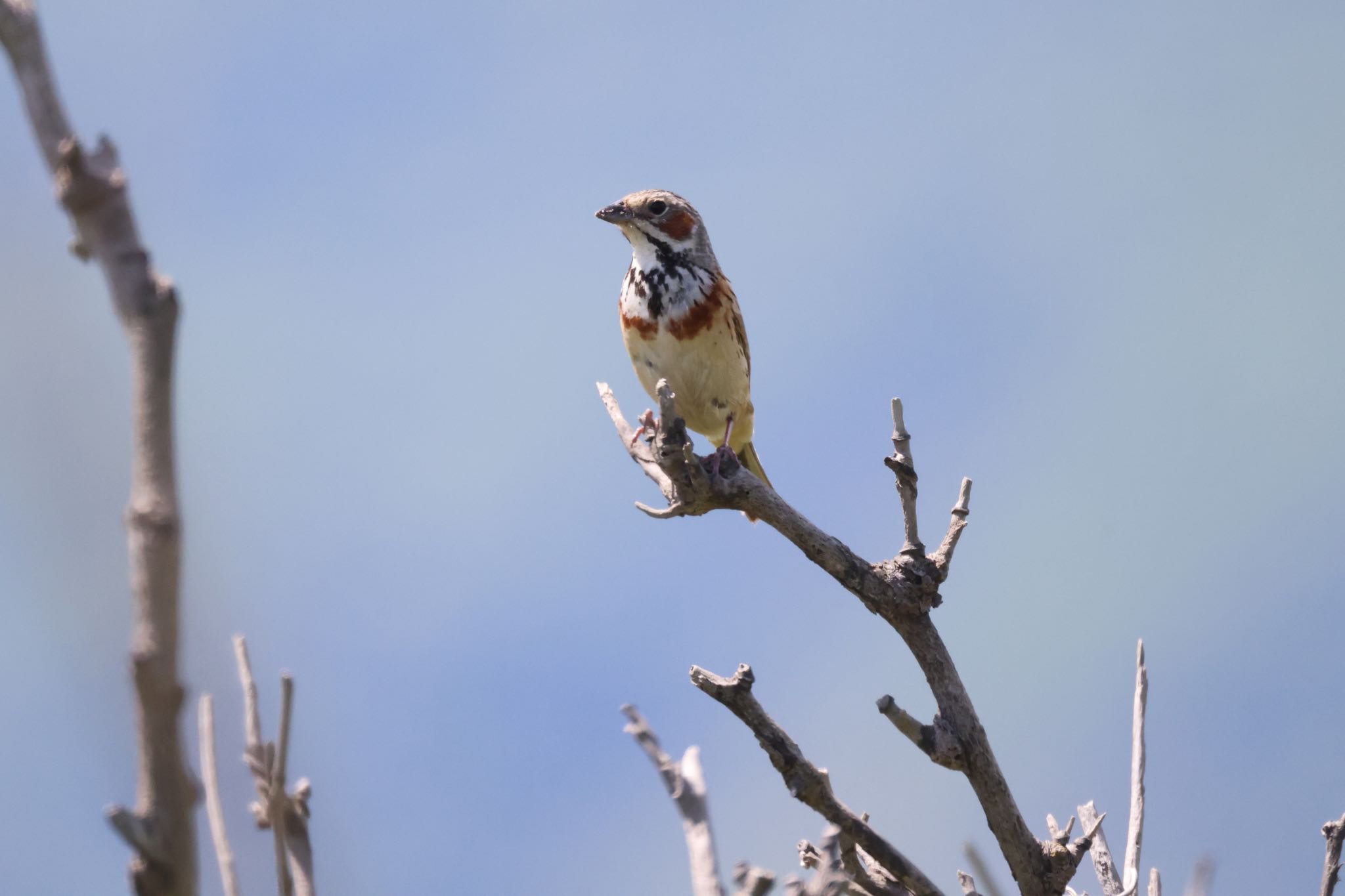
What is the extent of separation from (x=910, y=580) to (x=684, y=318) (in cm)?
219

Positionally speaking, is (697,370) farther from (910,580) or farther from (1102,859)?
(1102,859)

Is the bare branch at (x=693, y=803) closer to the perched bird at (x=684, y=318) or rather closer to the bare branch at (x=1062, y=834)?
the bare branch at (x=1062, y=834)

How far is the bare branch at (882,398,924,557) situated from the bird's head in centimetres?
221

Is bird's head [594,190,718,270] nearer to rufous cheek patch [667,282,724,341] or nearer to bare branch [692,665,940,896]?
rufous cheek patch [667,282,724,341]

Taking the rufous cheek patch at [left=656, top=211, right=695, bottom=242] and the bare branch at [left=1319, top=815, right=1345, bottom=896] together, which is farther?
the rufous cheek patch at [left=656, top=211, right=695, bottom=242]

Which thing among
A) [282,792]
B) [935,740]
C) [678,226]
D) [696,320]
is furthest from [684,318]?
[282,792]

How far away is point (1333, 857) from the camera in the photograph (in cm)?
345

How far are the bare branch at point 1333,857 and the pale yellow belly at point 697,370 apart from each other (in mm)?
3110

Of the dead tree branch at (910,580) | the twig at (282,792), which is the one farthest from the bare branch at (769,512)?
the twig at (282,792)

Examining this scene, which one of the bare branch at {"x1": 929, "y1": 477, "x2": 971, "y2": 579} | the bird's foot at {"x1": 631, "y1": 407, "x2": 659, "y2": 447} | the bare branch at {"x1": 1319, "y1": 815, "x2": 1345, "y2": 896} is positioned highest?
the bird's foot at {"x1": 631, "y1": 407, "x2": 659, "y2": 447}

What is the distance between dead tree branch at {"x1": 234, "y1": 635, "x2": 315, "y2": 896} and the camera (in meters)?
1.47

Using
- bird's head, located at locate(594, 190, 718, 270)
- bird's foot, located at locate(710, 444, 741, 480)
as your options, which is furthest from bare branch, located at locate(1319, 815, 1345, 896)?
bird's head, located at locate(594, 190, 718, 270)

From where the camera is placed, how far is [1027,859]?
3738 millimetres

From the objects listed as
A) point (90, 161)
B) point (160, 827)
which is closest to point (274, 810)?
point (160, 827)
